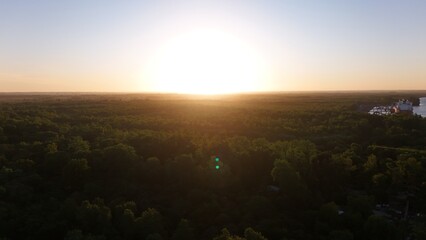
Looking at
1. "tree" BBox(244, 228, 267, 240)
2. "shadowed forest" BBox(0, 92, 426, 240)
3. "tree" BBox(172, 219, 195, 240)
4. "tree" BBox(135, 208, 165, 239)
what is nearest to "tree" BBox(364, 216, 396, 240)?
"shadowed forest" BBox(0, 92, 426, 240)

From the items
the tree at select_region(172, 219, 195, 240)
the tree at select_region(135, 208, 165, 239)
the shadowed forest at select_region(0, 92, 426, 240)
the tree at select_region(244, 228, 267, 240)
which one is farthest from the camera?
the shadowed forest at select_region(0, 92, 426, 240)

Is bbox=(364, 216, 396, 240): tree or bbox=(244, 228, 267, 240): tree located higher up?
bbox=(244, 228, 267, 240): tree

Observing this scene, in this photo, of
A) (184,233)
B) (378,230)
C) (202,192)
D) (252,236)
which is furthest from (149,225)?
(378,230)

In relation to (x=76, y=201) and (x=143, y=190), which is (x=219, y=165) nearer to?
(x=143, y=190)

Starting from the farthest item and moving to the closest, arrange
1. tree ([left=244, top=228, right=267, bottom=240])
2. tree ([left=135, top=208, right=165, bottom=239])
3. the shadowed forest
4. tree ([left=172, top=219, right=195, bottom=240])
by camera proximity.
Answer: the shadowed forest → tree ([left=135, top=208, right=165, bottom=239]) → tree ([left=172, top=219, right=195, bottom=240]) → tree ([left=244, top=228, right=267, bottom=240])

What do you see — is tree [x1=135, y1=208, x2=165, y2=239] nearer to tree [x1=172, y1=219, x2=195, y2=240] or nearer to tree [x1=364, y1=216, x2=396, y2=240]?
tree [x1=172, y1=219, x2=195, y2=240]

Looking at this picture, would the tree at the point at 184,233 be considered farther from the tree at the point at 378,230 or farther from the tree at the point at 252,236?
the tree at the point at 378,230

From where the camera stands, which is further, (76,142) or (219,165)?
(76,142)

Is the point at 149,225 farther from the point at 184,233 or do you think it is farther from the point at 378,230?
the point at 378,230

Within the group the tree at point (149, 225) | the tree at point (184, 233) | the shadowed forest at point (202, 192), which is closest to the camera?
the tree at point (184, 233)

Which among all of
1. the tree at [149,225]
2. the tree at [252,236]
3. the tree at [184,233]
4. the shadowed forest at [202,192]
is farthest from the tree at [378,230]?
the tree at [149,225]

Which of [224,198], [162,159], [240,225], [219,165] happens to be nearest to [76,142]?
[162,159]
